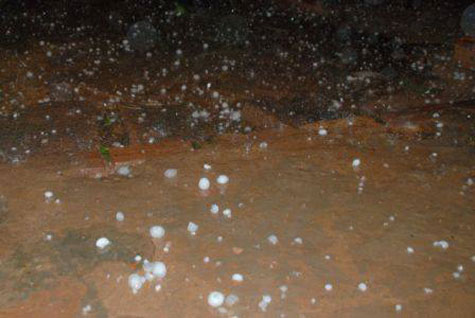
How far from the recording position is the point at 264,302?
93.4 inches

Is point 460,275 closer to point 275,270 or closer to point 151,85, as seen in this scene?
point 275,270

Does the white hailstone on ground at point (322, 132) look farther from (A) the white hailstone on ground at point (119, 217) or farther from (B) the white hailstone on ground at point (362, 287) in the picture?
(A) the white hailstone on ground at point (119, 217)

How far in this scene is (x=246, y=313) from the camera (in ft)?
7.61

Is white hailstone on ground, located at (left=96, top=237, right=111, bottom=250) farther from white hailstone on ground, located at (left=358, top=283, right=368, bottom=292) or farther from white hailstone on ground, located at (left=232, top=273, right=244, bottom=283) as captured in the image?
white hailstone on ground, located at (left=358, top=283, right=368, bottom=292)

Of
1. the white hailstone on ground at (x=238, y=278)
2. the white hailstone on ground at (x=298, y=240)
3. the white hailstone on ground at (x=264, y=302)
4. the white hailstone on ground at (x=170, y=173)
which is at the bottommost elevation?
the white hailstone on ground at (x=264, y=302)

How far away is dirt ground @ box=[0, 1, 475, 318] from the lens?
246 cm

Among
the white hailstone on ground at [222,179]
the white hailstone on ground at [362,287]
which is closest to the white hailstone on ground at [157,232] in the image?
the white hailstone on ground at [222,179]

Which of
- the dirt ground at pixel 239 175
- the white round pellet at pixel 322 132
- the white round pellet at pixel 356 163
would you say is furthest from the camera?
the white round pellet at pixel 322 132

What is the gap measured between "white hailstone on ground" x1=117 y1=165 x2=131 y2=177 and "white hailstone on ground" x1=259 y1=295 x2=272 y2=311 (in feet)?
4.46

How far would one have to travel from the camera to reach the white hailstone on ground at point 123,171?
10.7 ft

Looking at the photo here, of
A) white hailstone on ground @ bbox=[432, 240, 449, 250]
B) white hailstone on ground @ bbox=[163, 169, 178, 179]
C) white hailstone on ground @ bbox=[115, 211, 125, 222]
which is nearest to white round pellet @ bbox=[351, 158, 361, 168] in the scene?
white hailstone on ground @ bbox=[432, 240, 449, 250]

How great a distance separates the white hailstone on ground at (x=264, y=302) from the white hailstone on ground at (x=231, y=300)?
12 centimetres

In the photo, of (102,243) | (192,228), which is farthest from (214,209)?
(102,243)

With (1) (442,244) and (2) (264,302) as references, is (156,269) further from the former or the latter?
(1) (442,244)
